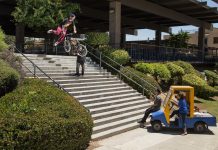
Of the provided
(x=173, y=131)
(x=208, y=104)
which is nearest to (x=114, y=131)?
(x=173, y=131)

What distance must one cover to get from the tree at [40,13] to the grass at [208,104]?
8928mm

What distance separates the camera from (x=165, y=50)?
1117 inches

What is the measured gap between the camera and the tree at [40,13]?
68.3 feet

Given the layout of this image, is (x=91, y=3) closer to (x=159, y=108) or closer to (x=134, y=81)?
(x=134, y=81)

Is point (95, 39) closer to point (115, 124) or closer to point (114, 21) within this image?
point (114, 21)

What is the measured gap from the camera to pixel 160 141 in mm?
12164

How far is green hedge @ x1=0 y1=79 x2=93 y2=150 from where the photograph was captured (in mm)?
8641

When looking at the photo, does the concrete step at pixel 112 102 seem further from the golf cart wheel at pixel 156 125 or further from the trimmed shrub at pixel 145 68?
the trimmed shrub at pixel 145 68

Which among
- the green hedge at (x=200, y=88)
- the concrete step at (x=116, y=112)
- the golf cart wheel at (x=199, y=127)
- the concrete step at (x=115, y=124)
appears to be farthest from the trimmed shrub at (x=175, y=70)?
the golf cart wheel at (x=199, y=127)

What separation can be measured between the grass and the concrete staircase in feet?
10.4

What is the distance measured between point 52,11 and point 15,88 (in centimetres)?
993

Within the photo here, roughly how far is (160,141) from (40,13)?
457 inches

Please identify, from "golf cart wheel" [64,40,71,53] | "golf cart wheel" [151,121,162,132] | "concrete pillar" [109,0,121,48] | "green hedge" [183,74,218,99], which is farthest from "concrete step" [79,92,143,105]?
"concrete pillar" [109,0,121,48]

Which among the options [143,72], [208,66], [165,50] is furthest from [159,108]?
[208,66]
